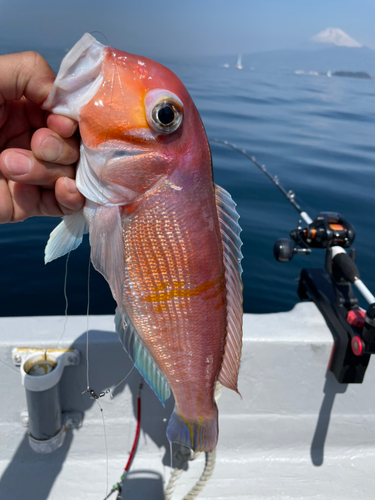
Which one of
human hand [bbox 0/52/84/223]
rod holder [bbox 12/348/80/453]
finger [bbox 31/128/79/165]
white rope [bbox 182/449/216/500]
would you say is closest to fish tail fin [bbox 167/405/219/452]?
white rope [bbox 182/449/216/500]

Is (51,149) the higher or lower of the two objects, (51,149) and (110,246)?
the higher

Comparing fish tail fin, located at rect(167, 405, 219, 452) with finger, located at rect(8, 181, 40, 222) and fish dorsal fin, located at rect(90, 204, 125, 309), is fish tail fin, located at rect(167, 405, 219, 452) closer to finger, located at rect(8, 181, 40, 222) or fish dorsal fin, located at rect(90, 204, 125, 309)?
fish dorsal fin, located at rect(90, 204, 125, 309)

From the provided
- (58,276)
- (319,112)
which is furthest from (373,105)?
(58,276)

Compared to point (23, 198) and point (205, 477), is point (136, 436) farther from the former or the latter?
point (23, 198)

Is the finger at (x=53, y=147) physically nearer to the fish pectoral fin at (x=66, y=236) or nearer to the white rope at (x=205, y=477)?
the fish pectoral fin at (x=66, y=236)

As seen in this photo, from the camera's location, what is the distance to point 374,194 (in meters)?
5.87

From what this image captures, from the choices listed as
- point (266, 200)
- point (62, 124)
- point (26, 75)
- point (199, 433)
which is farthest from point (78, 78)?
point (266, 200)

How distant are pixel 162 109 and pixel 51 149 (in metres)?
0.37

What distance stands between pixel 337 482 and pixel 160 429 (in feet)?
3.63

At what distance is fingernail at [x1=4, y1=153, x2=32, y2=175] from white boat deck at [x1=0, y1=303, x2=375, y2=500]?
1097mm

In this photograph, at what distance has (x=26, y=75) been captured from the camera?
1.14 metres

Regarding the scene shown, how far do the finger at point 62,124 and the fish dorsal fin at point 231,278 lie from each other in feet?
1.52

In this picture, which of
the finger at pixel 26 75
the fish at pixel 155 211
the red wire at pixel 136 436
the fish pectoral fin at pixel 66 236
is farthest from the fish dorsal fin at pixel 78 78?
the red wire at pixel 136 436

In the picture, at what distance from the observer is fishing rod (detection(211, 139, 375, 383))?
2.00 meters
